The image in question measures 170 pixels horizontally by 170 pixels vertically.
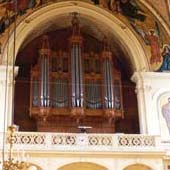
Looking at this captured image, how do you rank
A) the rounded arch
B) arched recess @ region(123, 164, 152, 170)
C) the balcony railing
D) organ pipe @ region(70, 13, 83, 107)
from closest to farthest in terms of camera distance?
the balcony railing < arched recess @ region(123, 164, 152, 170) < organ pipe @ region(70, 13, 83, 107) < the rounded arch

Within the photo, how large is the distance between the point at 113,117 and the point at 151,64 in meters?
2.46

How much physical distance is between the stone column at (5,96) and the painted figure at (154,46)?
16.0 ft

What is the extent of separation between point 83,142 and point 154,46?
4625 mm

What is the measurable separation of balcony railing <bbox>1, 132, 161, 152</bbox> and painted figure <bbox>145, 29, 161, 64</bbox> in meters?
3.08

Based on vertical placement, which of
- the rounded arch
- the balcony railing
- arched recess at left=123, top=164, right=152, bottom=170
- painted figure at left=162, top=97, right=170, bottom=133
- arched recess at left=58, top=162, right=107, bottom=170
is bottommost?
arched recess at left=123, top=164, right=152, bottom=170

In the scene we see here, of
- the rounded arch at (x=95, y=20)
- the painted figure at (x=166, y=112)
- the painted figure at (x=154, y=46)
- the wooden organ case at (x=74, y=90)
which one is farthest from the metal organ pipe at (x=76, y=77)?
the painted figure at (x=166, y=112)

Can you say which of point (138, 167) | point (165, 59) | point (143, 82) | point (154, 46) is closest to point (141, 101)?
point (143, 82)

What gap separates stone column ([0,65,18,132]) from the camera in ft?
51.4

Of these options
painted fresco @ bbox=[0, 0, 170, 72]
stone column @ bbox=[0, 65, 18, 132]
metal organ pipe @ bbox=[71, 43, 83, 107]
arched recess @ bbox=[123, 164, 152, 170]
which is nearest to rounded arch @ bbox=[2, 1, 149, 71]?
painted fresco @ bbox=[0, 0, 170, 72]

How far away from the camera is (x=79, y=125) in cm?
1677

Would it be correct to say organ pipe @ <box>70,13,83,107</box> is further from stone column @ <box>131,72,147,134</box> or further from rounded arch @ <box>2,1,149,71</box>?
stone column @ <box>131,72,147,134</box>

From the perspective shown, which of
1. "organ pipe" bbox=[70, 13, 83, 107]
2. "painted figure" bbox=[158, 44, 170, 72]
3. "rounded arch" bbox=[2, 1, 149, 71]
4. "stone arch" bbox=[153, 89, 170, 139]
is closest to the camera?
"stone arch" bbox=[153, 89, 170, 139]

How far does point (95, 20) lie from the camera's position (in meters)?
18.1

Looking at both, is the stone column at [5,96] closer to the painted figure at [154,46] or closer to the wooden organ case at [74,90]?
the wooden organ case at [74,90]
